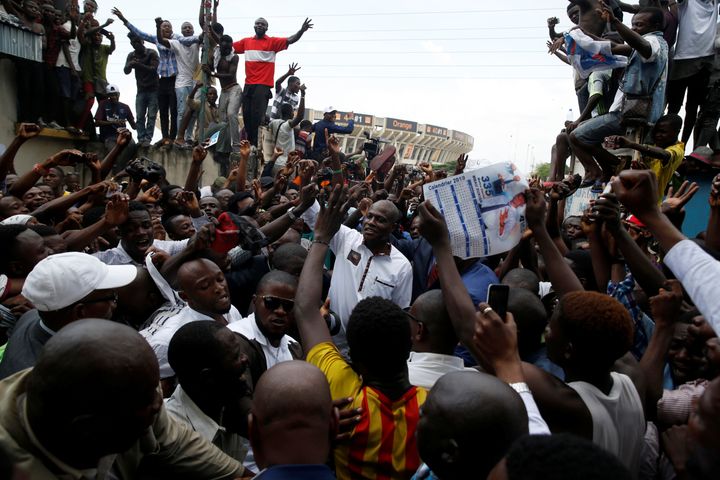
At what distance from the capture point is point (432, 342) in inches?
97.5

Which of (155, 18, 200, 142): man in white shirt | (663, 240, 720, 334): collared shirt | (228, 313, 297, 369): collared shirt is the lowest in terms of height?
(228, 313, 297, 369): collared shirt

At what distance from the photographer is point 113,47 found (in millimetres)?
10578

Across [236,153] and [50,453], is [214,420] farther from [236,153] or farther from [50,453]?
[236,153]

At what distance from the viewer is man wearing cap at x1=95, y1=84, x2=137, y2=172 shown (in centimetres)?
1025

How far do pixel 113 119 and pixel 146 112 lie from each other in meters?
0.61

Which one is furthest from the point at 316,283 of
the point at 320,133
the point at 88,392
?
the point at 320,133

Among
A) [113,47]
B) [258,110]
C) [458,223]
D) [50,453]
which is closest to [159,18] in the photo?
[113,47]

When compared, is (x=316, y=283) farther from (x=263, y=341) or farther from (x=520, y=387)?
(x=520, y=387)

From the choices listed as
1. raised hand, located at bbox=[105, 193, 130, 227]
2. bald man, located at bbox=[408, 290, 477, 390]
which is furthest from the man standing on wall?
bald man, located at bbox=[408, 290, 477, 390]

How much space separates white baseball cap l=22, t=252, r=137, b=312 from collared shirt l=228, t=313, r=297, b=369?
0.77 m

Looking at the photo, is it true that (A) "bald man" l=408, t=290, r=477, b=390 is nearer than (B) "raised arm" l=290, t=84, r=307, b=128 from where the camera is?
Yes

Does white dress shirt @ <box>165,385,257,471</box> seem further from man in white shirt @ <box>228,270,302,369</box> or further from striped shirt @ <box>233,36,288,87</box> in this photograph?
striped shirt @ <box>233,36,288,87</box>

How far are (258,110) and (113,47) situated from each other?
2802 mm

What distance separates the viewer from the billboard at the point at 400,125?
71.7 metres
